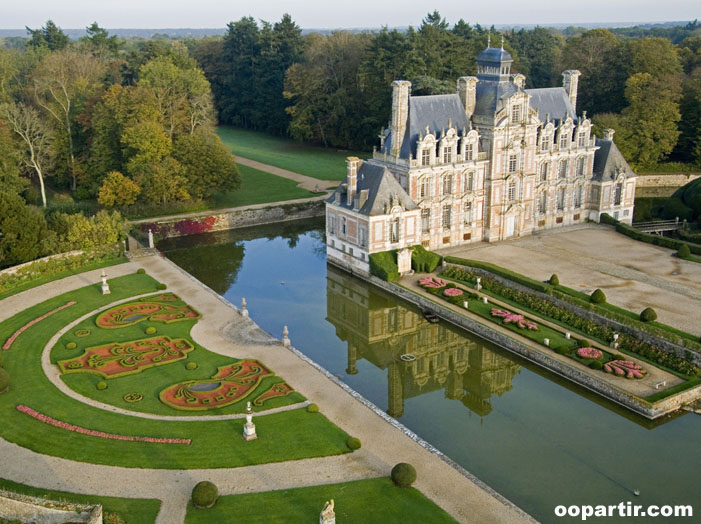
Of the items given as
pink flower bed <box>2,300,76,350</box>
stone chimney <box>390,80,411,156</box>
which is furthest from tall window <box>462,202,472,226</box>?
pink flower bed <box>2,300,76,350</box>

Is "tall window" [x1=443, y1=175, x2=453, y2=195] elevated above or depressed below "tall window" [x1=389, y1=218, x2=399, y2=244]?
above

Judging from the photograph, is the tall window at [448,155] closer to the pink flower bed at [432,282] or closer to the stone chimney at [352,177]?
the stone chimney at [352,177]

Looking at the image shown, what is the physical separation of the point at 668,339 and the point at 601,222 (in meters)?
26.1

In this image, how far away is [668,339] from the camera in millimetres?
38531

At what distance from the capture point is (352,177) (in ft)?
172

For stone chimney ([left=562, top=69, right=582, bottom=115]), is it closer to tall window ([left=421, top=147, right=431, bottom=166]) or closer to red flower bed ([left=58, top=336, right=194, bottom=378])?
tall window ([left=421, top=147, right=431, bottom=166])

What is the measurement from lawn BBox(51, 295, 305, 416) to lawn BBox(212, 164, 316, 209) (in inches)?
1189

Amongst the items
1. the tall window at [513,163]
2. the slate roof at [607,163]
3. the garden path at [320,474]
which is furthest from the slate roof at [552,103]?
the garden path at [320,474]

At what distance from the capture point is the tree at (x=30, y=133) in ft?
214

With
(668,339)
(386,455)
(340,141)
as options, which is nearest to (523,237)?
(668,339)

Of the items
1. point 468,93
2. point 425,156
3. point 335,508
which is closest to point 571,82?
point 468,93

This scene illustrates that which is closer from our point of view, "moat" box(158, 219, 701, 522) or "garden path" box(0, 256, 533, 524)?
"garden path" box(0, 256, 533, 524)

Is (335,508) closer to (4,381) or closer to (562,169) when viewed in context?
(4,381)

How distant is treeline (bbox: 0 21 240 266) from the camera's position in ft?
215
